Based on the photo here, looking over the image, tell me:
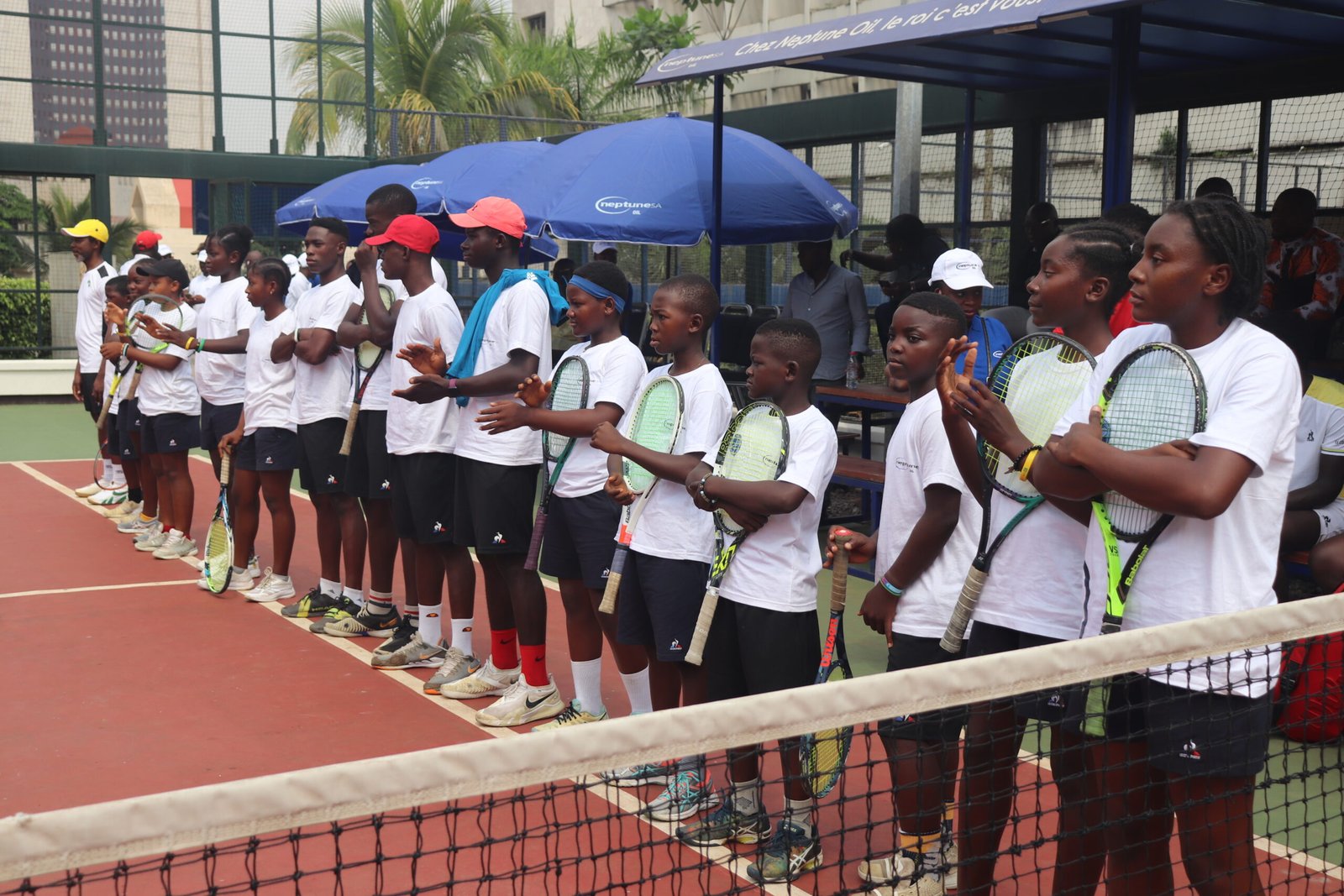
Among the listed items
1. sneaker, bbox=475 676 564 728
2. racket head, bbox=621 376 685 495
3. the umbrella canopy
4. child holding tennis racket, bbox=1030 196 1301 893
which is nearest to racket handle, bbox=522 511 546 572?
sneaker, bbox=475 676 564 728

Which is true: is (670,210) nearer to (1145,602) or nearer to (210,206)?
(1145,602)

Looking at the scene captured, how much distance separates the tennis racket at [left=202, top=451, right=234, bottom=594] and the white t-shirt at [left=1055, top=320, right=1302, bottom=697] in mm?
6348

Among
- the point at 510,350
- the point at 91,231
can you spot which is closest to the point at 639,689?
the point at 510,350

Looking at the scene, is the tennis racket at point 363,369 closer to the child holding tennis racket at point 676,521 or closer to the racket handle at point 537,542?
the racket handle at point 537,542

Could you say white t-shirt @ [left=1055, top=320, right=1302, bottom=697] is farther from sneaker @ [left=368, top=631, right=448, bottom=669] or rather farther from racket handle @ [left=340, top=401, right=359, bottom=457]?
racket handle @ [left=340, top=401, right=359, bottom=457]

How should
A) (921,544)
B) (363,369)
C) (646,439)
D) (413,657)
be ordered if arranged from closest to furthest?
(921,544)
(646,439)
(413,657)
(363,369)

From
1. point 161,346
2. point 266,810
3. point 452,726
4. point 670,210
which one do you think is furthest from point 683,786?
point 161,346

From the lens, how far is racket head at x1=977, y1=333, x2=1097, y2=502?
359 cm

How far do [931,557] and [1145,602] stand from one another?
3.23ft

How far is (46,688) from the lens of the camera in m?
6.45

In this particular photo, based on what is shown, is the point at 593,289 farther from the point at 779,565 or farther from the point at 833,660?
the point at 833,660

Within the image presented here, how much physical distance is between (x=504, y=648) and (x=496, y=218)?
202cm

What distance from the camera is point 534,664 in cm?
602

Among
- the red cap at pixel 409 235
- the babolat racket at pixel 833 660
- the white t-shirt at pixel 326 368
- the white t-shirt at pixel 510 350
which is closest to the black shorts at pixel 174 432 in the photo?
the white t-shirt at pixel 326 368
